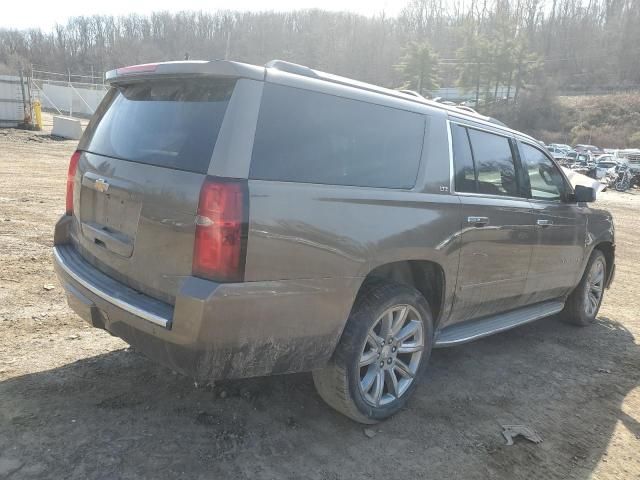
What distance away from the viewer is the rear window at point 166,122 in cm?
261

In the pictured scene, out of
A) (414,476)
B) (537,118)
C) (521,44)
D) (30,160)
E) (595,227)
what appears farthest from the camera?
(521,44)

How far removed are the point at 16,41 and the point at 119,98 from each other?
123787 mm

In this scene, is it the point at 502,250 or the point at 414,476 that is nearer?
the point at 414,476

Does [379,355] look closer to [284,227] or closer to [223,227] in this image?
[284,227]

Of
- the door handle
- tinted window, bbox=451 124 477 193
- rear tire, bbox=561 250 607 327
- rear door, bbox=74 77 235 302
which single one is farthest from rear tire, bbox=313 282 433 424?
rear tire, bbox=561 250 607 327

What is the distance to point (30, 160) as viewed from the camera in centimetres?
1546

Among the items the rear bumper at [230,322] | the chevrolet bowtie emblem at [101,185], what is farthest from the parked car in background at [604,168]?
the chevrolet bowtie emblem at [101,185]

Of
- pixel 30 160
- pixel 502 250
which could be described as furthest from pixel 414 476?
pixel 30 160

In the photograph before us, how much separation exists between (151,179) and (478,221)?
220 centimetres

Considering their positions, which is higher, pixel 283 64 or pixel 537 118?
pixel 537 118

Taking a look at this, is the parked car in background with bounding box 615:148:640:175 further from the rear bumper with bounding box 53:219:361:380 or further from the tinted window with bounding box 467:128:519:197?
the rear bumper with bounding box 53:219:361:380

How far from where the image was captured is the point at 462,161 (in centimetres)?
373

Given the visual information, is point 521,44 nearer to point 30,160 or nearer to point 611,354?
point 30,160

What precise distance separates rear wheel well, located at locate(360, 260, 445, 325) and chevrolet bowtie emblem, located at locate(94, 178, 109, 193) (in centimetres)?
171
